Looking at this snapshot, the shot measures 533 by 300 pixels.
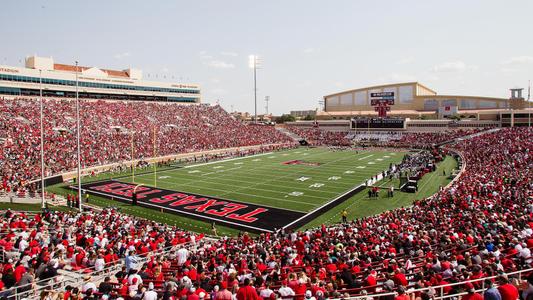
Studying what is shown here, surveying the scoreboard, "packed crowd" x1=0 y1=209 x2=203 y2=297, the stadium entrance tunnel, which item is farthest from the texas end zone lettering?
the scoreboard

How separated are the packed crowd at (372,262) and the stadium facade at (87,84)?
42985 millimetres

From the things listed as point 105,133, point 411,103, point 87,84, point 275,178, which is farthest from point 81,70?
point 411,103

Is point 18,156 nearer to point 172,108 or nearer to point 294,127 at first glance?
point 172,108

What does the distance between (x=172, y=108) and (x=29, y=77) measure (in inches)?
897

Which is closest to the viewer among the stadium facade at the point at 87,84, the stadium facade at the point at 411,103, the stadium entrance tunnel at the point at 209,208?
the stadium entrance tunnel at the point at 209,208

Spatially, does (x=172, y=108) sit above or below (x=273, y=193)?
above

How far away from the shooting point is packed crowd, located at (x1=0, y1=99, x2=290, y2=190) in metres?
34.8

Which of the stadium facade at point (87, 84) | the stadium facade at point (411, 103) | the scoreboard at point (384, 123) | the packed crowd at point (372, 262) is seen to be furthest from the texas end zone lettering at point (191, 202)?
the stadium facade at point (411, 103)

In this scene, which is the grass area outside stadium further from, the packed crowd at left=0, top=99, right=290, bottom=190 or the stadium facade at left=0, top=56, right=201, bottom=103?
the stadium facade at left=0, top=56, right=201, bottom=103

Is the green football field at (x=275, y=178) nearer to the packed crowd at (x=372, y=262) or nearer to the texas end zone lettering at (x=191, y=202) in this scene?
the texas end zone lettering at (x=191, y=202)

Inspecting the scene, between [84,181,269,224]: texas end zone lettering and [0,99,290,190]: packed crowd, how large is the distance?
5619 millimetres

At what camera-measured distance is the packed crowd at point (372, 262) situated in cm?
689

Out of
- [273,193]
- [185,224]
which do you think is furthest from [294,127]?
[185,224]

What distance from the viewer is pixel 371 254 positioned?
34.6 ft
